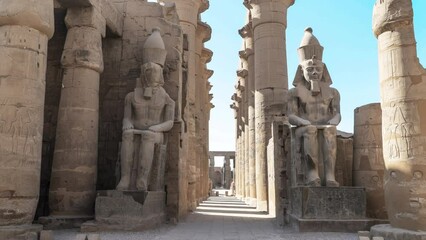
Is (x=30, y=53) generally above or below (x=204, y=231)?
above

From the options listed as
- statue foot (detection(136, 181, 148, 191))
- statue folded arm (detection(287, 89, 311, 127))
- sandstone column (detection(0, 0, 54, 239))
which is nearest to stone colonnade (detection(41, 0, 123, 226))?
statue foot (detection(136, 181, 148, 191))

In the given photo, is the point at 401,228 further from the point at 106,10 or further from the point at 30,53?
the point at 106,10

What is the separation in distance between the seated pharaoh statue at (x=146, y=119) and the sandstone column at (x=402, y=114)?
4.25 meters

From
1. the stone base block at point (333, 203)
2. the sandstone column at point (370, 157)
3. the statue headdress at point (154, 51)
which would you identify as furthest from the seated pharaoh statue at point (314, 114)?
A: the statue headdress at point (154, 51)

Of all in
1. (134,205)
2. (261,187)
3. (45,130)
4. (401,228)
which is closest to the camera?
(401,228)

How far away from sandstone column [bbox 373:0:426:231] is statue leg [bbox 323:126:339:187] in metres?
1.76

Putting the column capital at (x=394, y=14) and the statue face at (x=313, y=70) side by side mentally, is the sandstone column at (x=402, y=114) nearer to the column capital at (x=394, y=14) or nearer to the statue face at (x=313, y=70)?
the column capital at (x=394, y=14)

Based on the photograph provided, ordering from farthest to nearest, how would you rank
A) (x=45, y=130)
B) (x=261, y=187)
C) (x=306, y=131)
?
(x=261, y=187)
(x=45, y=130)
(x=306, y=131)

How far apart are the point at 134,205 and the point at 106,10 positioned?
4.45m

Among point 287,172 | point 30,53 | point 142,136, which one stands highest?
point 30,53

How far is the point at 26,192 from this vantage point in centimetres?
594

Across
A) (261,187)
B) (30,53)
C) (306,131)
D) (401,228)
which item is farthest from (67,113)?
(261,187)

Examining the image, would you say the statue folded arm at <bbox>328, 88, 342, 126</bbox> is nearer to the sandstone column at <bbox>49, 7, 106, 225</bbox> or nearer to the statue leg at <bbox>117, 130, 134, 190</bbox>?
the statue leg at <bbox>117, 130, 134, 190</bbox>

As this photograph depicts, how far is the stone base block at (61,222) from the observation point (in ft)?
24.1
